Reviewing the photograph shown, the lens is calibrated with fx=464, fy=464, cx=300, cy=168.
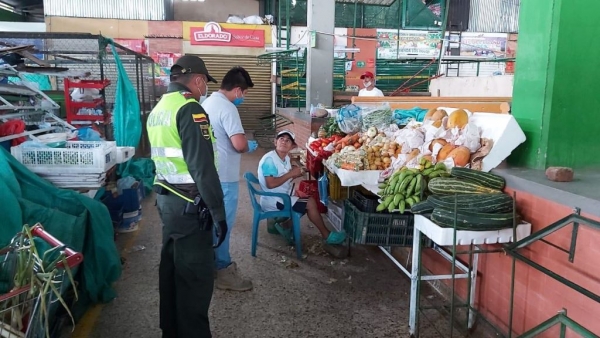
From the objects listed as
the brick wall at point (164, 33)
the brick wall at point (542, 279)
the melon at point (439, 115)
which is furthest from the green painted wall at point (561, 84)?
the brick wall at point (164, 33)

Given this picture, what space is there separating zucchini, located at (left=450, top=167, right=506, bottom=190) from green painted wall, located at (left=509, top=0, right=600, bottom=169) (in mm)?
364

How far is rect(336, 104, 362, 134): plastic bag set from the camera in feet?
18.3

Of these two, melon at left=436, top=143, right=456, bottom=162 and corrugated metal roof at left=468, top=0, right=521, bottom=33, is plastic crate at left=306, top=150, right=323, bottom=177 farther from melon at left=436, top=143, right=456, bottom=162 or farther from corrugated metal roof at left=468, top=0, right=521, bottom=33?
corrugated metal roof at left=468, top=0, right=521, bottom=33

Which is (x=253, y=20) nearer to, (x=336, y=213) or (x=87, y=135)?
(x=87, y=135)

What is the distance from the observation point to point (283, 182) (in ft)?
16.5

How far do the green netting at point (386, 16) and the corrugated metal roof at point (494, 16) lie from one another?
1.32 meters

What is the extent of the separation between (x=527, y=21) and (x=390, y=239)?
1982mm

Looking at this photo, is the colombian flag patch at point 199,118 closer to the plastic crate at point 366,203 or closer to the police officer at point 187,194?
the police officer at point 187,194

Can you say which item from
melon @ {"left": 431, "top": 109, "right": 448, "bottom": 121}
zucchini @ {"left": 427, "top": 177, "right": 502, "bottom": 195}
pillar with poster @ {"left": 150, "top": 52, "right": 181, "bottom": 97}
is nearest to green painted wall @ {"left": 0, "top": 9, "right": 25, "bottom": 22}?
pillar with poster @ {"left": 150, "top": 52, "right": 181, "bottom": 97}

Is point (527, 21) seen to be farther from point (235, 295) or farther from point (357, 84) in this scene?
point (357, 84)

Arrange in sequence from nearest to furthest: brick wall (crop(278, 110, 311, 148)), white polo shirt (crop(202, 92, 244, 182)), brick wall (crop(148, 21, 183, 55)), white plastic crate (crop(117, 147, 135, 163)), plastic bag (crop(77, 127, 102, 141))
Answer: white polo shirt (crop(202, 92, 244, 182)) < white plastic crate (crop(117, 147, 135, 163)) < plastic bag (crop(77, 127, 102, 141)) < brick wall (crop(278, 110, 311, 148)) < brick wall (crop(148, 21, 183, 55))

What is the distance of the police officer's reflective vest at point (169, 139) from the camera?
2820 mm

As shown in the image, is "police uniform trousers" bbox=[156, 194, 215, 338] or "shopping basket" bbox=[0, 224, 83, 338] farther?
"police uniform trousers" bbox=[156, 194, 215, 338]

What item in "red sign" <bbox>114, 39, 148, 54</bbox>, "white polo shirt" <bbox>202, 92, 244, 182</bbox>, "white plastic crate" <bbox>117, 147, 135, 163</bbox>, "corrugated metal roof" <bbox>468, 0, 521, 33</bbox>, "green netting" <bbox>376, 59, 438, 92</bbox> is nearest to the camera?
"white polo shirt" <bbox>202, 92, 244, 182</bbox>
